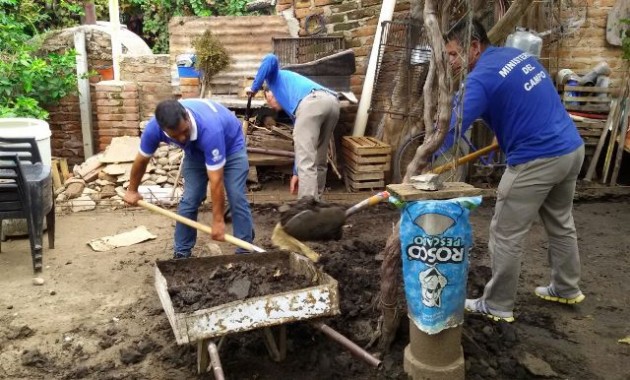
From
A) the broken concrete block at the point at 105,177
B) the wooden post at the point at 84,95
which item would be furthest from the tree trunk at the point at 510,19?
the wooden post at the point at 84,95

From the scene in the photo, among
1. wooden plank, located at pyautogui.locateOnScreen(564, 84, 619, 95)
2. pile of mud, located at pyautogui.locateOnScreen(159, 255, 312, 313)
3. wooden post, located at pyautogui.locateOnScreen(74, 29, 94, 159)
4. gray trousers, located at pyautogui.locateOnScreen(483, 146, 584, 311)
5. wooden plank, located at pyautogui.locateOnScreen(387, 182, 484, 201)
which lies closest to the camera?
wooden plank, located at pyautogui.locateOnScreen(387, 182, 484, 201)

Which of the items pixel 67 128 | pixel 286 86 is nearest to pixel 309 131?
pixel 286 86

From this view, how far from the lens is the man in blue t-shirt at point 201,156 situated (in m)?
4.00

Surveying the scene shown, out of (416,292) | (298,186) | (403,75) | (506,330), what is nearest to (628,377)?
(506,330)

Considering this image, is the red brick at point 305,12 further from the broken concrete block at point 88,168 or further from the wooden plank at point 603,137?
the wooden plank at point 603,137

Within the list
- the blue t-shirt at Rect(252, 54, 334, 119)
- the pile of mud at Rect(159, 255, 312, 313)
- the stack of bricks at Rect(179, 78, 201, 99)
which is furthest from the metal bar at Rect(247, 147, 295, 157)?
the pile of mud at Rect(159, 255, 312, 313)

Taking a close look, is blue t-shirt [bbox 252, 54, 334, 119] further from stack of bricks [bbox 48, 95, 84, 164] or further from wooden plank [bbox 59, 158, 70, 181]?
stack of bricks [bbox 48, 95, 84, 164]

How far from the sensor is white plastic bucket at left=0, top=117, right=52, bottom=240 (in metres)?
5.52

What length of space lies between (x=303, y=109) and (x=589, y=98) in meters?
3.64

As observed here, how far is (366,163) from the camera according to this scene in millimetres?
6855

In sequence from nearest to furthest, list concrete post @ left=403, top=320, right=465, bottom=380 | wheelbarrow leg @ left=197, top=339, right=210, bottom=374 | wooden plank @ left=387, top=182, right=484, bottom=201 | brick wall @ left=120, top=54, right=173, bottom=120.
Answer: wooden plank @ left=387, top=182, right=484, bottom=201
concrete post @ left=403, top=320, right=465, bottom=380
wheelbarrow leg @ left=197, top=339, right=210, bottom=374
brick wall @ left=120, top=54, right=173, bottom=120

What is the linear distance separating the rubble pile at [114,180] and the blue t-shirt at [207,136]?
2.21m

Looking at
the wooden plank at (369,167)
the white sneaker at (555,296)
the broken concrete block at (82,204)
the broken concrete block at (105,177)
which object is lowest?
the broken concrete block at (82,204)

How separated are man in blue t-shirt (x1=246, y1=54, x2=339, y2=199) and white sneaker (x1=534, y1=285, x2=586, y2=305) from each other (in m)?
2.33
